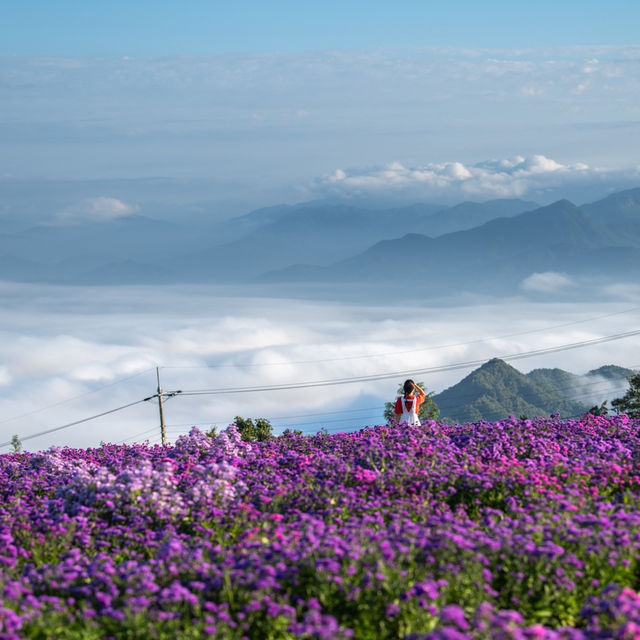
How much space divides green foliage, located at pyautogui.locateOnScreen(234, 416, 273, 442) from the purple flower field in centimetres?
1719

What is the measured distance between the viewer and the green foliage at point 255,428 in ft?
110

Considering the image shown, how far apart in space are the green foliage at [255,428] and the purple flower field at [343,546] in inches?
677

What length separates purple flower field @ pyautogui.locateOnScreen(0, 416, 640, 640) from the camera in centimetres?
847

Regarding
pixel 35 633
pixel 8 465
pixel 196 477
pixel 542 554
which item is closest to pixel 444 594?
pixel 542 554

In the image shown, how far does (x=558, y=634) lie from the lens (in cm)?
725

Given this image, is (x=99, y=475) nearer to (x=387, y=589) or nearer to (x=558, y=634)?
(x=387, y=589)

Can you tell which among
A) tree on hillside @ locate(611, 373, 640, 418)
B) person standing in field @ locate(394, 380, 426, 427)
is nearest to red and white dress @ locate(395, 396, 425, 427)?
person standing in field @ locate(394, 380, 426, 427)

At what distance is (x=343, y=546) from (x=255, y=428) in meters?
25.9

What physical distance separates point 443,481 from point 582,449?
3733 millimetres

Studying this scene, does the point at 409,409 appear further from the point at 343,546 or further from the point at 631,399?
the point at 631,399

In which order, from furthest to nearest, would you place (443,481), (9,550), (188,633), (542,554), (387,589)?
(443,481)
(9,550)
(542,554)
(387,589)
(188,633)

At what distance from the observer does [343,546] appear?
9.31 m

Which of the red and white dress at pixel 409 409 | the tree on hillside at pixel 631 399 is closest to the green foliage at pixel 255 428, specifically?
the red and white dress at pixel 409 409

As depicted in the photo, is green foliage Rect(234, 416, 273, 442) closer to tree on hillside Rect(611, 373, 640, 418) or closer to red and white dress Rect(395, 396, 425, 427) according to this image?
red and white dress Rect(395, 396, 425, 427)
